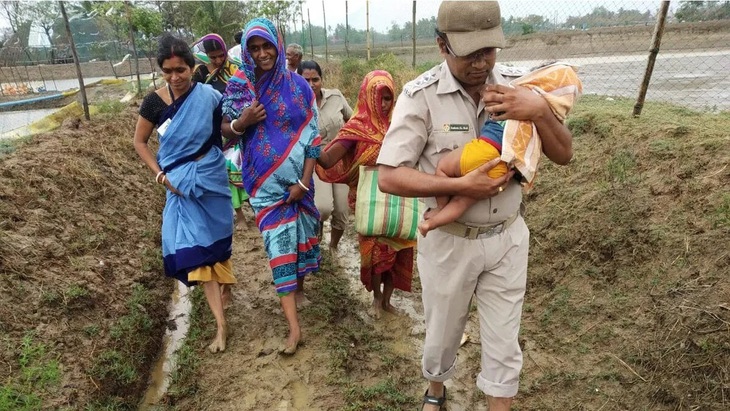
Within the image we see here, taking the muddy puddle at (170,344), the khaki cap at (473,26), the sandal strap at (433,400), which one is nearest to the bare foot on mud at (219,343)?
the muddy puddle at (170,344)

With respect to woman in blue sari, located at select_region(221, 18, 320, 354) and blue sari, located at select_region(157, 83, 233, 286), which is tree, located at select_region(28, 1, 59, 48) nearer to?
blue sari, located at select_region(157, 83, 233, 286)

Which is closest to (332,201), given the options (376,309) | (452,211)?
(376,309)

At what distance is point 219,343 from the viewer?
323 centimetres

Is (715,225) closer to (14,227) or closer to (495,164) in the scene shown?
(495,164)

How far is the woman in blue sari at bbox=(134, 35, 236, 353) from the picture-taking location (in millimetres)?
3025

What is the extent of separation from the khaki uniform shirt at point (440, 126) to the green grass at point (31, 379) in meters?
2.27

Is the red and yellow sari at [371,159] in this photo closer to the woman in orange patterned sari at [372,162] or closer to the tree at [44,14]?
the woman in orange patterned sari at [372,162]

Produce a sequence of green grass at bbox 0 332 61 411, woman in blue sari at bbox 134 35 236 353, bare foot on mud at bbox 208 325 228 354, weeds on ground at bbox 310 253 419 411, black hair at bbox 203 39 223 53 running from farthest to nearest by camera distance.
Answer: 1. black hair at bbox 203 39 223 53
2. bare foot on mud at bbox 208 325 228 354
3. woman in blue sari at bbox 134 35 236 353
4. weeds on ground at bbox 310 253 419 411
5. green grass at bbox 0 332 61 411

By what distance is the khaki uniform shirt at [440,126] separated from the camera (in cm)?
189

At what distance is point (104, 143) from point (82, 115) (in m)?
2.34

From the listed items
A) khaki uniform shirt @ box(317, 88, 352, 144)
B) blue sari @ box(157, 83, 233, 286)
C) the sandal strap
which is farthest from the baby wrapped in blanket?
khaki uniform shirt @ box(317, 88, 352, 144)

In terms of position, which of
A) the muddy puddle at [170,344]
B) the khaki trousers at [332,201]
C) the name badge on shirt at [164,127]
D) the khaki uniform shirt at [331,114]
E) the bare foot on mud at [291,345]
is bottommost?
the muddy puddle at [170,344]

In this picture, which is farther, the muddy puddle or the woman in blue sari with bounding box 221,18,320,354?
the muddy puddle

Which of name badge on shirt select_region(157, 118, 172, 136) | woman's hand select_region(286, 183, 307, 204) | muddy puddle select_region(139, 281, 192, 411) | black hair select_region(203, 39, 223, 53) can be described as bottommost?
muddy puddle select_region(139, 281, 192, 411)
